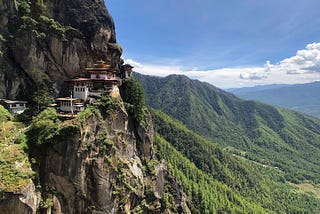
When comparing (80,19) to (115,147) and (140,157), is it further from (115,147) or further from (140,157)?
(140,157)

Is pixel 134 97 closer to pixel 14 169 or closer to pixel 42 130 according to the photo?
pixel 42 130

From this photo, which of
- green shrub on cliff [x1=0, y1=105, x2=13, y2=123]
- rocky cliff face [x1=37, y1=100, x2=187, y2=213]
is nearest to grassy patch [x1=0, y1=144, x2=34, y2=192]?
rocky cliff face [x1=37, y1=100, x2=187, y2=213]

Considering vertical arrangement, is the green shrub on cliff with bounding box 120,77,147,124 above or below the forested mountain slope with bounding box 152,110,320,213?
above

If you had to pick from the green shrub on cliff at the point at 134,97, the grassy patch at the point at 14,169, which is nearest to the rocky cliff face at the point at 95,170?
the grassy patch at the point at 14,169

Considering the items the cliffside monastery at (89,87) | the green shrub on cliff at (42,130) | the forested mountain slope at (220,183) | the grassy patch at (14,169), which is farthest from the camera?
the forested mountain slope at (220,183)

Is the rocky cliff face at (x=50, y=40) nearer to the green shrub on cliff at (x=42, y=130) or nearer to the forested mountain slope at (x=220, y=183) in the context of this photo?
the green shrub on cliff at (x=42, y=130)

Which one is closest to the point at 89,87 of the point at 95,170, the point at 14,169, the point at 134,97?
the point at 134,97

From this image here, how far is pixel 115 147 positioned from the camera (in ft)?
151

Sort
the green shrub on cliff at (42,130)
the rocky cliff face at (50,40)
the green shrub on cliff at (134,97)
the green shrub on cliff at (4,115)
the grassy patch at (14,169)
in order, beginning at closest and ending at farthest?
the grassy patch at (14,169), the green shrub on cliff at (42,130), the green shrub on cliff at (4,115), the rocky cliff face at (50,40), the green shrub on cliff at (134,97)

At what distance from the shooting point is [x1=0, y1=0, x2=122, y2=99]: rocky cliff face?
4972 cm

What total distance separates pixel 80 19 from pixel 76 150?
38.7 meters

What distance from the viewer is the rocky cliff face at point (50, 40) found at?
4972cm

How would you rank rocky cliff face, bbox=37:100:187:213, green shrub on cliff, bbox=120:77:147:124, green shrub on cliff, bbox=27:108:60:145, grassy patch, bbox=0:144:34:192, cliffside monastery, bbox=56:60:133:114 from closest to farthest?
grassy patch, bbox=0:144:34:192 < rocky cliff face, bbox=37:100:187:213 < green shrub on cliff, bbox=27:108:60:145 < cliffside monastery, bbox=56:60:133:114 < green shrub on cliff, bbox=120:77:147:124

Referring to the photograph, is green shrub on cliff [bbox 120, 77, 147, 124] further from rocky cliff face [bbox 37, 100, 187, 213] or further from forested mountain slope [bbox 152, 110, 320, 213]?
forested mountain slope [bbox 152, 110, 320, 213]
